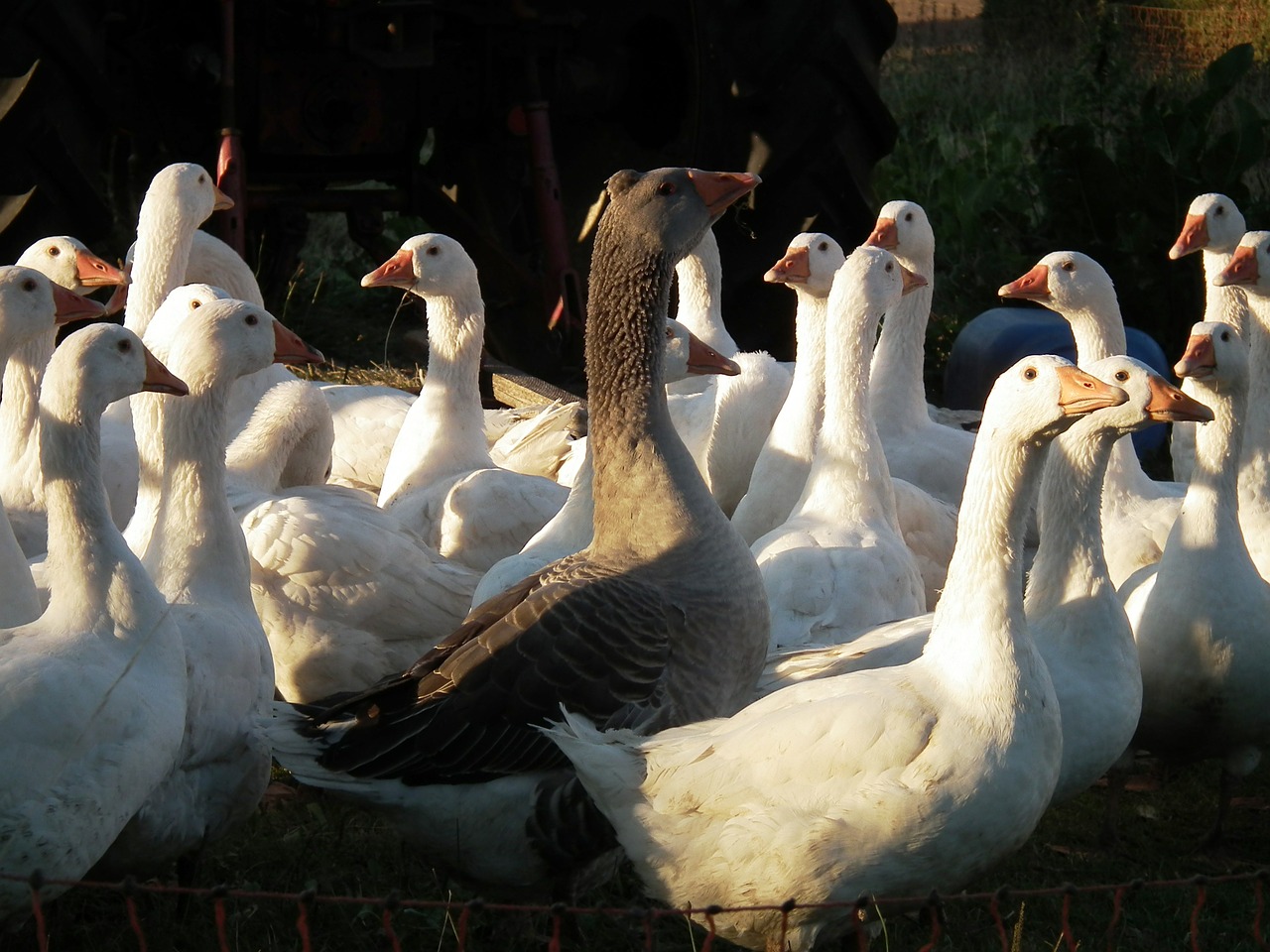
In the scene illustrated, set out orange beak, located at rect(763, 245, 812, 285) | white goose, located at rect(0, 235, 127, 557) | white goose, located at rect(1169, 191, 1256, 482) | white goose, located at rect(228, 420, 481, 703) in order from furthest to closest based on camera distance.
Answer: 1. orange beak, located at rect(763, 245, 812, 285)
2. white goose, located at rect(1169, 191, 1256, 482)
3. white goose, located at rect(0, 235, 127, 557)
4. white goose, located at rect(228, 420, 481, 703)

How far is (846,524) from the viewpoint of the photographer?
18.2 feet

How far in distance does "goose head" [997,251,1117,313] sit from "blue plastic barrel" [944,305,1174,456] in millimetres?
1629

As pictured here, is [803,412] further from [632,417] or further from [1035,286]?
[632,417]

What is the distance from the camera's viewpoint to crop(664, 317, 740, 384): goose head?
5.99m

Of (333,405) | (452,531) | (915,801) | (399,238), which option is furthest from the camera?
(399,238)

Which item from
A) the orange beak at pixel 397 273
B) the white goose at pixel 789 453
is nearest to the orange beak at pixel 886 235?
the white goose at pixel 789 453

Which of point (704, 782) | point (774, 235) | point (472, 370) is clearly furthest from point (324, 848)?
point (774, 235)

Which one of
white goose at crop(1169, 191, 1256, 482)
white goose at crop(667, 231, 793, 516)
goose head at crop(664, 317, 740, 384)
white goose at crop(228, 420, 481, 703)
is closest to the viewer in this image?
white goose at crop(228, 420, 481, 703)

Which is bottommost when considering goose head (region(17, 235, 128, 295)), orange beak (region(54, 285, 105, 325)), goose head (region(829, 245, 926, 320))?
goose head (region(829, 245, 926, 320))

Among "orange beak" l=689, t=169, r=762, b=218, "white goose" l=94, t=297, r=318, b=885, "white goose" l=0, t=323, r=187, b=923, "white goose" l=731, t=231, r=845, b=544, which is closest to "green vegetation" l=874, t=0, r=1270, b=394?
"white goose" l=731, t=231, r=845, b=544

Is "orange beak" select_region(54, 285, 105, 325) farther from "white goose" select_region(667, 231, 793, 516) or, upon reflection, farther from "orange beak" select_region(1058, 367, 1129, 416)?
"orange beak" select_region(1058, 367, 1129, 416)

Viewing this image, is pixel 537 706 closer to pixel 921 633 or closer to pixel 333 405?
pixel 921 633

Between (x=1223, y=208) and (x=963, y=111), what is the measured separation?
7957mm

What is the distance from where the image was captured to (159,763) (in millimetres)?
3918
